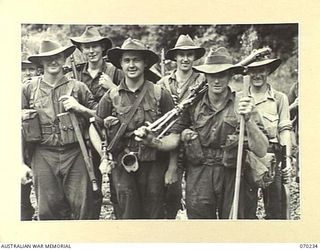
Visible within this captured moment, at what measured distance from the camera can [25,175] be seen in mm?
1444

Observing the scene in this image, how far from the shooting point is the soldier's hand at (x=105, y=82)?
1452 mm

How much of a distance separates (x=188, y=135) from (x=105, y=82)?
29cm

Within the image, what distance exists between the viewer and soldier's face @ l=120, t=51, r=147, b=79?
1.45m

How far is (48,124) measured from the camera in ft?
4.74

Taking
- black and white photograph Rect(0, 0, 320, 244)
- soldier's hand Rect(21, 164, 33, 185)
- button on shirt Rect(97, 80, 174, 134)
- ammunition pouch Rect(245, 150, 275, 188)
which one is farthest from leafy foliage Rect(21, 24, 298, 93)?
soldier's hand Rect(21, 164, 33, 185)

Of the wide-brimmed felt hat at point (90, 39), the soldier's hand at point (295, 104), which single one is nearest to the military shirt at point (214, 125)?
the soldier's hand at point (295, 104)

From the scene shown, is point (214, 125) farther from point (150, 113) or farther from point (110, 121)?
point (110, 121)

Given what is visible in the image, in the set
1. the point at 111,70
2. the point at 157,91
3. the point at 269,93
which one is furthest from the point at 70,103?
the point at 269,93

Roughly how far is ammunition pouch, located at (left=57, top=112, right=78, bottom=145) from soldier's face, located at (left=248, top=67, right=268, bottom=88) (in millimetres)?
541

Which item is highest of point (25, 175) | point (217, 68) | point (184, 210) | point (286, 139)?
point (217, 68)

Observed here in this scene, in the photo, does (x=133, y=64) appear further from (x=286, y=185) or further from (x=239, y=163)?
(x=286, y=185)

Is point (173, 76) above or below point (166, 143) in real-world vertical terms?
above

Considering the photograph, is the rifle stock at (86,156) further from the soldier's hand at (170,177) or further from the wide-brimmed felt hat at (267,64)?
the wide-brimmed felt hat at (267,64)

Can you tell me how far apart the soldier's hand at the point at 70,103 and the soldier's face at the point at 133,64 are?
6.6 inches
